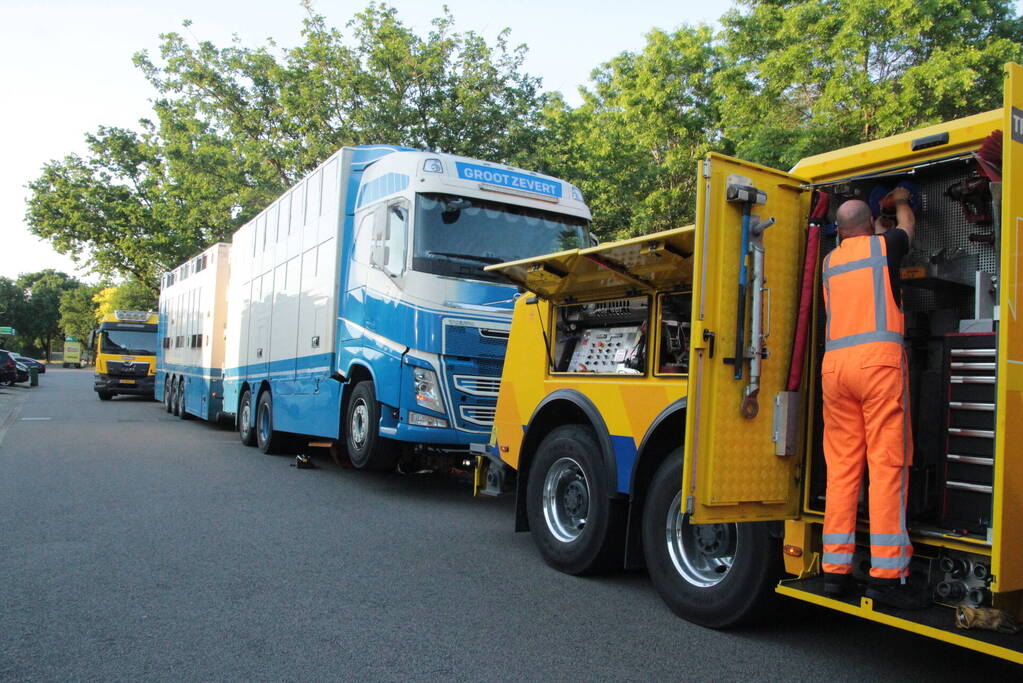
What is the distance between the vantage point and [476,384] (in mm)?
8602

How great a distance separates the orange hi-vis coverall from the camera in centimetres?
381

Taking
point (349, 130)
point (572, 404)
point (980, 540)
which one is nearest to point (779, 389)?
point (980, 540)

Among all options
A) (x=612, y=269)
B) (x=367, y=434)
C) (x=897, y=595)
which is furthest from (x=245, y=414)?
(x=897, y=595)

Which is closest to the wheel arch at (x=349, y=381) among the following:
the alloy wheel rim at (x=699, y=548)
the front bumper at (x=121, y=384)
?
the alloy wheel rim at (x=699, y=548)

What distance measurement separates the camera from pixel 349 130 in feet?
71.1

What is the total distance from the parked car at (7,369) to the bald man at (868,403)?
131 feet

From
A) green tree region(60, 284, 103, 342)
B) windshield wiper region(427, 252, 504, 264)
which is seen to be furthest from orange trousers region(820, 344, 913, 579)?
green tree region(60, 284, 103, 342)

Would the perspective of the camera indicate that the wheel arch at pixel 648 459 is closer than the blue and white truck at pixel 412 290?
Yes

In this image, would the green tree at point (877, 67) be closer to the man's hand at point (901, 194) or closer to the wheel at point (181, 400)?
the man's hand at point (901, 194)

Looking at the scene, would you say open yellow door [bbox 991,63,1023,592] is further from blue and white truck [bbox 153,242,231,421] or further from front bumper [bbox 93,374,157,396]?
front bumper [bbox 93,374,157,396]

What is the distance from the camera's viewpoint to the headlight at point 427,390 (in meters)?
8.36

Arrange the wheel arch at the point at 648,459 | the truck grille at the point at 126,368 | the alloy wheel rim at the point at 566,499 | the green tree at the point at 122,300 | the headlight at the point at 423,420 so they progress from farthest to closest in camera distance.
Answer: the green tree at the point at 122,300 < the truck grille at the point at 126,368 < the headlight at the point at 423,420 < the alloy wheel rim at the point at 566,499 < the wheel arch at the point at 648,459

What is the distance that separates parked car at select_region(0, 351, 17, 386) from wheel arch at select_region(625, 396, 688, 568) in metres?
38.3

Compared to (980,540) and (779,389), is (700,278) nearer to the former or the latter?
(779,389)
